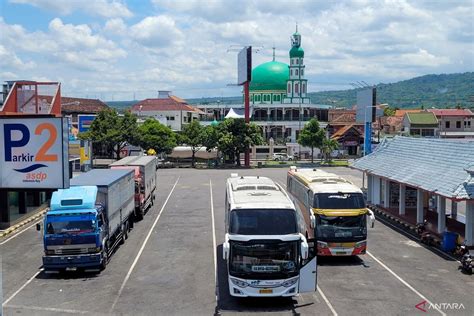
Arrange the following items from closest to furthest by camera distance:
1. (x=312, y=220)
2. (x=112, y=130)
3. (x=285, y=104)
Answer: (x=312, y=220)
(x=112, y=130)
(x=285, y=104)

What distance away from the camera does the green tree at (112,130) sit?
7100cm

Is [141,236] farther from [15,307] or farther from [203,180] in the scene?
[203,180]

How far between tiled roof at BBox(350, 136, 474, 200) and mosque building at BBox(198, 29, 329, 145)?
65046 millimetres

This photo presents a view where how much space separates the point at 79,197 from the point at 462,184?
52.6 ft

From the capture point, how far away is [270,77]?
113 meters

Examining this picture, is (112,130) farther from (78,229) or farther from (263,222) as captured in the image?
(263,222)

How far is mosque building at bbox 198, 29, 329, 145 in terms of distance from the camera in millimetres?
106562

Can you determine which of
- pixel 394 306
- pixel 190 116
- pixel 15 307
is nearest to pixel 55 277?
pixel 15 307

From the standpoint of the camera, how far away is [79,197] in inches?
834

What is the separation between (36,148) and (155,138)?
46.2 metres

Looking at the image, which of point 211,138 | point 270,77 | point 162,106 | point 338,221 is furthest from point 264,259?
point 162,106

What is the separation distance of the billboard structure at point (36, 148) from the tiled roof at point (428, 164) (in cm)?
1817

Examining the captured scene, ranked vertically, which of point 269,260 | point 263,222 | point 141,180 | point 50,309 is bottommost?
point 50,309

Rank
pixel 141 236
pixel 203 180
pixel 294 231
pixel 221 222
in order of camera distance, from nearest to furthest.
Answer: pixel 294 231, pixel 141 236, pixel 221 222, pixel 203 180
